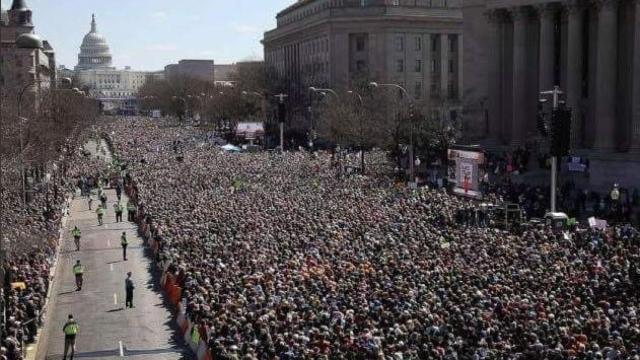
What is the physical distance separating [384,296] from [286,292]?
2.60 m

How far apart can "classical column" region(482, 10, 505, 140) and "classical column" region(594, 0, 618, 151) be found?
10.1m

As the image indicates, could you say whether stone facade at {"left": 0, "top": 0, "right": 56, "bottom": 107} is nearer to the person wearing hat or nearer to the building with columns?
the building with columns

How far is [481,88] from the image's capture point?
6662cm

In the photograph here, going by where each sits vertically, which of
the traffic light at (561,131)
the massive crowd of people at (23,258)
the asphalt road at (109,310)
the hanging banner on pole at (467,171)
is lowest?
the asphalt road at (109,310)

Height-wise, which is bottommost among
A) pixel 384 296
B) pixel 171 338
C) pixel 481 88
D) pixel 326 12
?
pixel 171 338

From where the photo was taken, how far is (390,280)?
24.0m

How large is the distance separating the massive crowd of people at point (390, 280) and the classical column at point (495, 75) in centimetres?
2186

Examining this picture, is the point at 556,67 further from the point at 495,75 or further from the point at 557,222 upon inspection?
the point at 557,222

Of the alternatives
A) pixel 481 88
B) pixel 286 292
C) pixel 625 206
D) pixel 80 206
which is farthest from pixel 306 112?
pixel 286 292

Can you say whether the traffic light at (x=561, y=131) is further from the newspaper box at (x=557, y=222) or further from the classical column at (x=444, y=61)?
the classical column at (x=444, y=61)

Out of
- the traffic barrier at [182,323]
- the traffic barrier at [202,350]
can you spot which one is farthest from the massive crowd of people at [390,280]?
the traffic barrier at [182,323]

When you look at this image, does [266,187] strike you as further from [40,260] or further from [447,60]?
[447,60]

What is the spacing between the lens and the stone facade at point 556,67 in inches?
2098

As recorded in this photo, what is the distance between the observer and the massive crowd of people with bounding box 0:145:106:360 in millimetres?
22272
